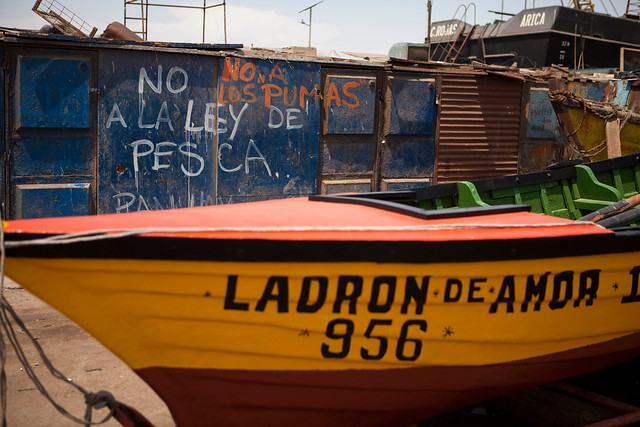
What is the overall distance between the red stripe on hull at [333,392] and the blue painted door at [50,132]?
4.53 metres

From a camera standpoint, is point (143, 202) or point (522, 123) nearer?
point (143, 202)

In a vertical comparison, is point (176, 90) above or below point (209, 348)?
above

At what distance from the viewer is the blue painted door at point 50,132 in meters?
6.59

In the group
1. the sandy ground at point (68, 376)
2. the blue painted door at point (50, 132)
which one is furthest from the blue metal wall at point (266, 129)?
the sandy ground at point (68, 376)

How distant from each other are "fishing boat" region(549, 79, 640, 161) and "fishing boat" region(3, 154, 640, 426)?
6.53 m

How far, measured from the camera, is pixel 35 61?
6.59 m

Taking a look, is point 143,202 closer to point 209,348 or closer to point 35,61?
point 35,61

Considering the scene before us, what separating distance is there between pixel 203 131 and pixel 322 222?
4.74 m

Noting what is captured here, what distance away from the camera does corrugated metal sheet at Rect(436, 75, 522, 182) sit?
30.1 feet

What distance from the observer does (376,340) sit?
3.17 m

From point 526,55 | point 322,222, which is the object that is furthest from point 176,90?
point 526,55

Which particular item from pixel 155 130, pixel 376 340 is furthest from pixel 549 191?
pixel 155 130

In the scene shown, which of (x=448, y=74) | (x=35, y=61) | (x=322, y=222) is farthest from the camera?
(x=448, y=74)

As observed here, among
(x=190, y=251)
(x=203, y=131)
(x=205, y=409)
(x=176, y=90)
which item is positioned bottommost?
(x=205, y=409)
